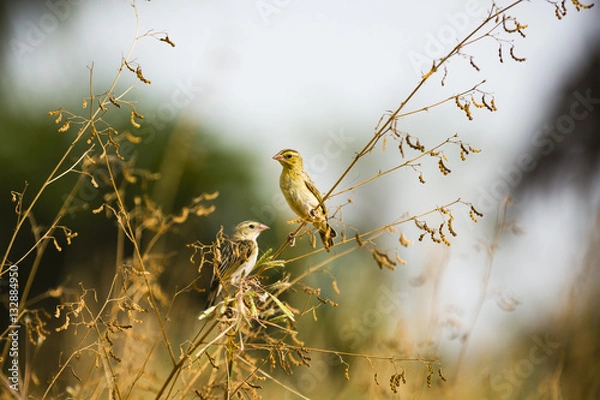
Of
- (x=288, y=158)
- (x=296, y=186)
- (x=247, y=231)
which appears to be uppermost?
(x=288, y=158)

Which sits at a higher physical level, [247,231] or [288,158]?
[288,158]

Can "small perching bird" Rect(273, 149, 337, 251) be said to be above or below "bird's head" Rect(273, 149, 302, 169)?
below

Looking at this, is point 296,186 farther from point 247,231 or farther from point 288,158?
point 247,231

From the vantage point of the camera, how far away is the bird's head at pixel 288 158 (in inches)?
171

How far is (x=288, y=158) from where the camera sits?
4.38 m

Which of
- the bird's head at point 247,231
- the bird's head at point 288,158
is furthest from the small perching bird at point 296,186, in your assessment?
the bird's head at point 247,231

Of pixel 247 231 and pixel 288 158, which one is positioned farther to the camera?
pixel 288 158

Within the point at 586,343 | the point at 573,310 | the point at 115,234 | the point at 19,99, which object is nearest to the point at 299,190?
the point at 573,310

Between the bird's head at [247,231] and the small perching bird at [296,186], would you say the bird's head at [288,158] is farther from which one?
the bird's head at [247,231]

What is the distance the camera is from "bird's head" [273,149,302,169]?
4344mm

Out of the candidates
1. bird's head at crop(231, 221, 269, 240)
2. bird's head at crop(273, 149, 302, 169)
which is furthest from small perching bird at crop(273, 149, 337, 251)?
bird's head at crop(231, 221, 269, 240)

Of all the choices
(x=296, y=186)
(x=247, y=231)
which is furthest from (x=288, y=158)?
(x=247, y=231)

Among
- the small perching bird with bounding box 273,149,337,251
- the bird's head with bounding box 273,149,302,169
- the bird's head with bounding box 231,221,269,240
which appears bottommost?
the bird's head with bounding box 231,221,269,240

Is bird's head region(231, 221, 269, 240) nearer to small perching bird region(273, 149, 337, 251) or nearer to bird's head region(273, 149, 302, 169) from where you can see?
small perching bird region(273, 149, 337, 251)
